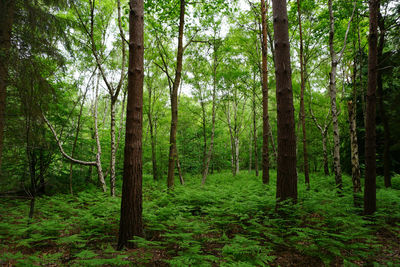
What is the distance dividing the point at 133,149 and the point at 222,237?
226 centimetres

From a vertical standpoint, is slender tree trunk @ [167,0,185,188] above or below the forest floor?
above

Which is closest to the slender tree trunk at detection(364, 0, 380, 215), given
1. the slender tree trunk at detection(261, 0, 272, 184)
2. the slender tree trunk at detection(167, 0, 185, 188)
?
the slender tree trunk at detection(261, 0, 272, 184)

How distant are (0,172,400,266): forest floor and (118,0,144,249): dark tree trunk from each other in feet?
1.20

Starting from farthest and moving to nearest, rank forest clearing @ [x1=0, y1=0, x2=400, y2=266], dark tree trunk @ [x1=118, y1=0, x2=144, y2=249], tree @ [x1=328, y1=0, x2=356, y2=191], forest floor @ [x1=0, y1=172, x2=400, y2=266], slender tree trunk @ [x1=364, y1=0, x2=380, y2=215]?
tree @ [x1=328, y1=0, x2=356, y2=191] → slender tree trunk @ [x1=364, y1=0, x2=380, y2=215] → dark tree trunk @ [x1=118, y1=0, x2=144, y2=249] → forest clearing @ [x1=0, y1=0, x2=400, y2=266] → forest floor @ [x1=0, y1=172, x2=400, y2=266]

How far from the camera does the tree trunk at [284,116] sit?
13.6 feet

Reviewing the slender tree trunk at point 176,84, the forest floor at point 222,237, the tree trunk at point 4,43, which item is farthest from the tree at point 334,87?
the tree trunk at point 4,43

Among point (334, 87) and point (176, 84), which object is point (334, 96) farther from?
point (176, 84)

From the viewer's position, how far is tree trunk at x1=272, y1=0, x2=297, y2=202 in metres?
4.16

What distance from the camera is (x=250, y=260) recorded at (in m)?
2.86

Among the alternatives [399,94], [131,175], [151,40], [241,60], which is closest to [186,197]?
[131,175]

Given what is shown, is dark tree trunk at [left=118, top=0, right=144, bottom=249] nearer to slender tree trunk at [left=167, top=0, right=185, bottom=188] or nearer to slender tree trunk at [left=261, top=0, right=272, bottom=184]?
slender tree trunk at [left=167, top=0, right=185, bottom=188]

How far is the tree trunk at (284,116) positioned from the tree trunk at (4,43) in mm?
7018

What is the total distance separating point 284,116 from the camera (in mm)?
4199

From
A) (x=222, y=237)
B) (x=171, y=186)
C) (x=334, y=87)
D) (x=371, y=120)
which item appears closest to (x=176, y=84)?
(x=171, y=186)
